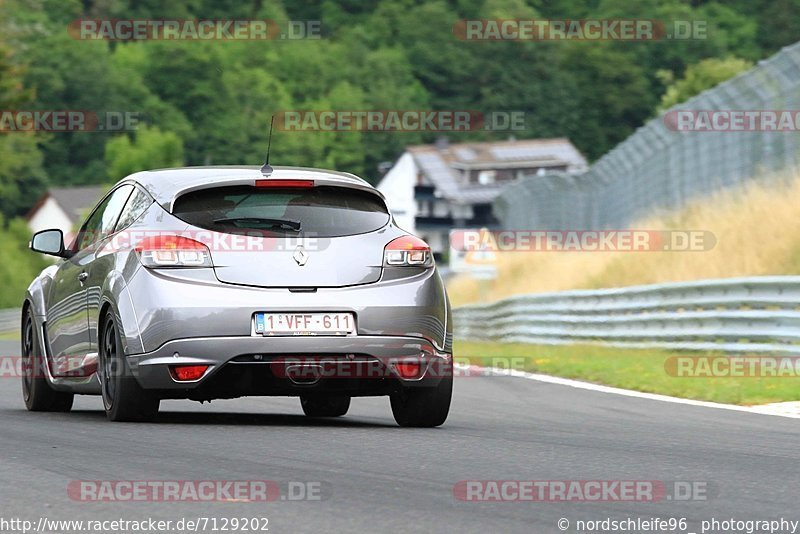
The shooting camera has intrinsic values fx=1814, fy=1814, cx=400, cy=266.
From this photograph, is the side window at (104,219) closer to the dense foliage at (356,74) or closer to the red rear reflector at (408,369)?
the red rear reflector at (408,369)

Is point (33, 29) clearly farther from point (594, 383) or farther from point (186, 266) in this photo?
point (186, 266)

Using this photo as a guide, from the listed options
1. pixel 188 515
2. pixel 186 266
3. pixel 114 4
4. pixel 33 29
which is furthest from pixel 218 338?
pixel 114 4

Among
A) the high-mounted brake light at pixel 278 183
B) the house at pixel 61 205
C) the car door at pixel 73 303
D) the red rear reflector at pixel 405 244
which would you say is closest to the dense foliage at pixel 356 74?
the house at pixel 61 205

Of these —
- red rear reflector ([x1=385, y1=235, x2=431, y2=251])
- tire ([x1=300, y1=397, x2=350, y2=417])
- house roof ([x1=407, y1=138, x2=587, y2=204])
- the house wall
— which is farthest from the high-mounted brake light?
the house wall

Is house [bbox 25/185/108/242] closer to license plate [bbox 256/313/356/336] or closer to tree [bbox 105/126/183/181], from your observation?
tree [bbox 105/126/183/181]

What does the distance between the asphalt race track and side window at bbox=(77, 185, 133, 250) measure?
3.51 feet

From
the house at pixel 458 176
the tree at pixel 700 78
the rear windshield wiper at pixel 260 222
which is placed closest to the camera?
the rear windshield wiper at pixel 260 222

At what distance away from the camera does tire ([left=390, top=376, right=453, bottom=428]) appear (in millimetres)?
9883

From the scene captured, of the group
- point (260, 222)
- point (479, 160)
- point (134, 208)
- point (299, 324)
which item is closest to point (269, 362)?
point (299, 324)

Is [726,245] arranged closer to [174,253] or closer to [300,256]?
[300,256]

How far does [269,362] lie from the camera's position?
930 cm

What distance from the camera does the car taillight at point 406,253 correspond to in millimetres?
9633

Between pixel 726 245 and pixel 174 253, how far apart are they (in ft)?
52.8

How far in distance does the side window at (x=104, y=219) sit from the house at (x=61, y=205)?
115 meters
